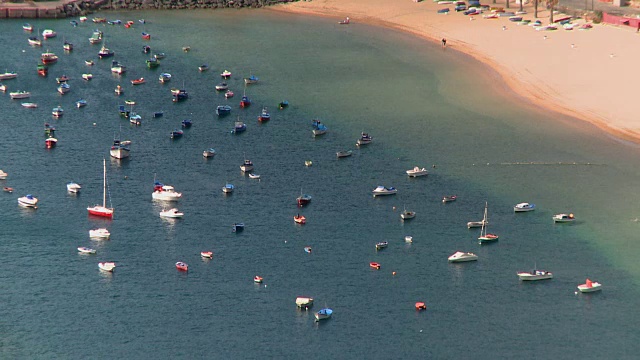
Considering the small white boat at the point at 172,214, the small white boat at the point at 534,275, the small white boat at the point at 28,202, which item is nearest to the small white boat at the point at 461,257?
the small white boat at the point at 534,275

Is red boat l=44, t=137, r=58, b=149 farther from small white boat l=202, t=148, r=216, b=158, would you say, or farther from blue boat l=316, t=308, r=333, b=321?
blue boat l=316, t=308, r=333, b=321

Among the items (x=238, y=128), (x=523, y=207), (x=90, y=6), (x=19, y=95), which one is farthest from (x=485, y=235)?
(x=90, y=6)

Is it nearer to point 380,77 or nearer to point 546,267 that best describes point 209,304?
point 546,267

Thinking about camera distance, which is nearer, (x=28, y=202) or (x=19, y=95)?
(x=28, y=202)

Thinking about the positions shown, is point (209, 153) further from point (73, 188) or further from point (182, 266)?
point (182, 266)

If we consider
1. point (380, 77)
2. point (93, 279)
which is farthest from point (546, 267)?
point (380, 77)
